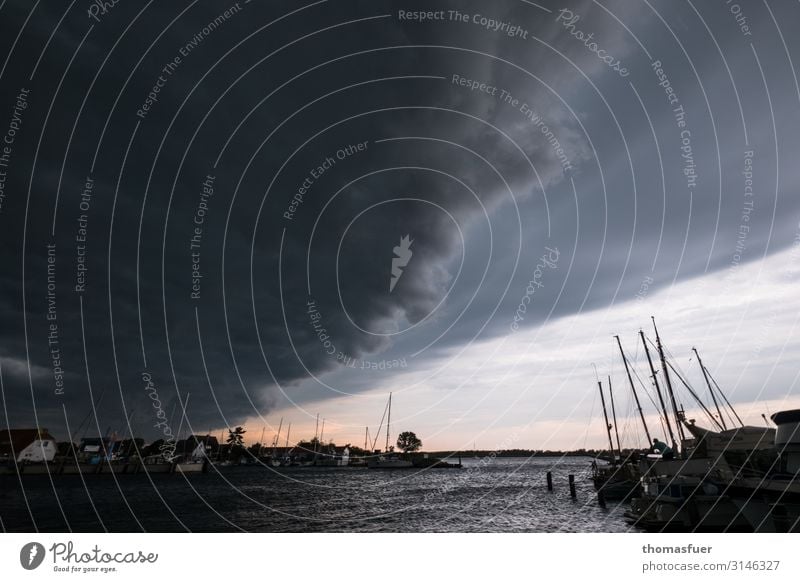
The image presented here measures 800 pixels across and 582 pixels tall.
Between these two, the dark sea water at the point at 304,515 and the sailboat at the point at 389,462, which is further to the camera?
the sailboat at the point at 389,462

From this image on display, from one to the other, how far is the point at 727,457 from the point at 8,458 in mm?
119087

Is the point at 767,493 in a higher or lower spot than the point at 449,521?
higher

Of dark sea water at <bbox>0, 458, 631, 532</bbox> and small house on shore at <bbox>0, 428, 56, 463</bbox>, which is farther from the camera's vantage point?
small house on shore at <bbox>0, 428, 56, 463</bbox>

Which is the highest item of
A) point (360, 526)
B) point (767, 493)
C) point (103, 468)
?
point (767, 493)

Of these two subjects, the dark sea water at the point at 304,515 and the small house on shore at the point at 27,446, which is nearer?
the dark sea water at the point at 304,515

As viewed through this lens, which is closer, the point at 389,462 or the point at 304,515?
the point at 304,515

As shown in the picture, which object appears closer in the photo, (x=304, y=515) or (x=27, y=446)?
(x=304, y=515)

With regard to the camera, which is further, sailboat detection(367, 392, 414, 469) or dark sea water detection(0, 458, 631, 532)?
sailboat detection(367, 392, 414, 469)
